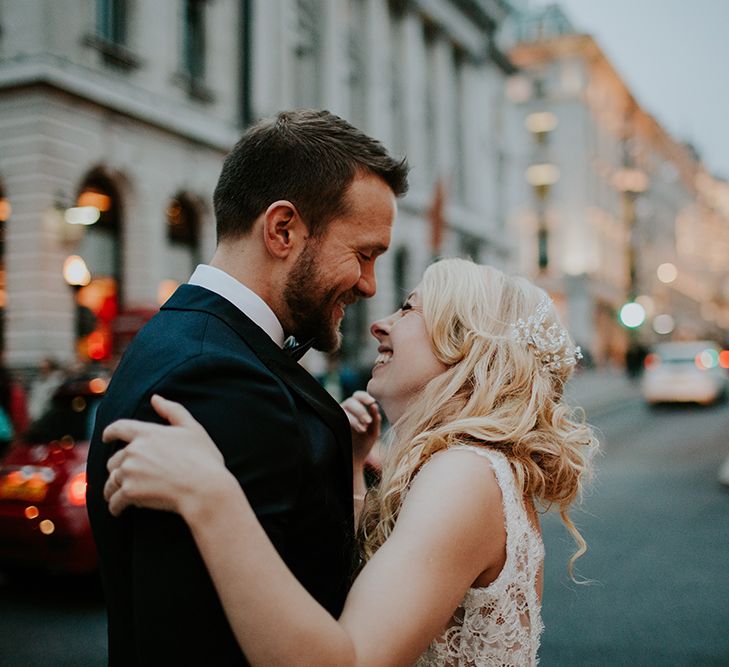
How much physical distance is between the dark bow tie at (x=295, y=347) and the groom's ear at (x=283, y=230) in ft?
0.81

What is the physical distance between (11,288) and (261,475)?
15.0 meters

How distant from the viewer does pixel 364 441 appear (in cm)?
270

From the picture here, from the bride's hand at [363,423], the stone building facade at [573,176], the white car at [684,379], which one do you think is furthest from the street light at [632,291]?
the bride's hand at [363,423]

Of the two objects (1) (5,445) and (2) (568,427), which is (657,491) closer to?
(1) (5,445)

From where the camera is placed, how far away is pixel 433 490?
177 cm

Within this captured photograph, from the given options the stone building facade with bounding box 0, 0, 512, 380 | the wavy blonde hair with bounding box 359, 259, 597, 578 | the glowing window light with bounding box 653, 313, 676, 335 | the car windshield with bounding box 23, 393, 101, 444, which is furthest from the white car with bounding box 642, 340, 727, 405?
the glowing window light with bounding box 653, 313, 676, 335

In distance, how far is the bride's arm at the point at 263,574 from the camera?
4.60 ft

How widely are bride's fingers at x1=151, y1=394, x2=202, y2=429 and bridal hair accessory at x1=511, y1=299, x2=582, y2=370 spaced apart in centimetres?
109

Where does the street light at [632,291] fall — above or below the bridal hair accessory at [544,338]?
above

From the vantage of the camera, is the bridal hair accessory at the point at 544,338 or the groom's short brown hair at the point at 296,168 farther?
the bridal hair accessory at the point at 544,338

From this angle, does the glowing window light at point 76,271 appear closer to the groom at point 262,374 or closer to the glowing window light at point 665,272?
the groom at point 262,374

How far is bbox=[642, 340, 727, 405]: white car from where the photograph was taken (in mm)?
23484

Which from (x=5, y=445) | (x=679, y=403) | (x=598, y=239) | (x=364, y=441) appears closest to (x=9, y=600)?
(x=5, y=445)

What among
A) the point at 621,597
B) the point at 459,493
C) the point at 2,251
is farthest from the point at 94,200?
the point at 459,493
